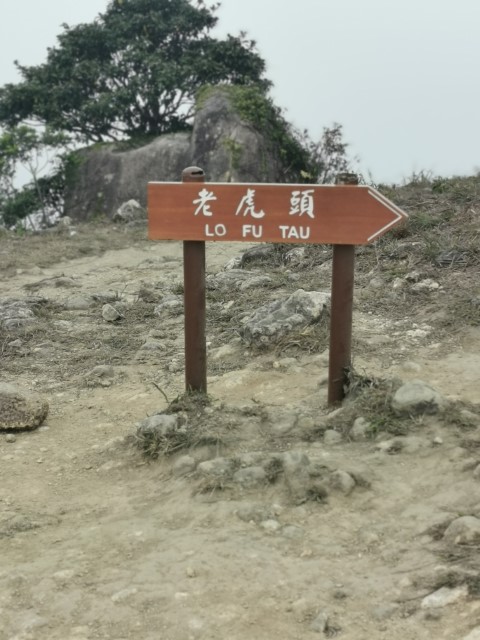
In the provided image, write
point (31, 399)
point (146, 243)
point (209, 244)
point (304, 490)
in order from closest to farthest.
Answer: point (304, 490), point (31, 399), point (209, 244), point (146, 243)

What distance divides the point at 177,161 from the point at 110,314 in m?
9.80

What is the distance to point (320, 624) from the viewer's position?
2242mm

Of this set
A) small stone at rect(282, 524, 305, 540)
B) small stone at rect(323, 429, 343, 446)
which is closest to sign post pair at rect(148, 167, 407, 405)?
small stone at rect(323, 429, 343, 446)

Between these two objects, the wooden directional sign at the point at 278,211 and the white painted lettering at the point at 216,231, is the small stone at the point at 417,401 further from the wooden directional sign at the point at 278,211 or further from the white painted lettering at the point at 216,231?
the white painted lettering at the point at 216,231

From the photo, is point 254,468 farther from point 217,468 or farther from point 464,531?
point 464,531

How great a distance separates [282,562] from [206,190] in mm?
1812

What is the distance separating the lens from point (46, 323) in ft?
20.0

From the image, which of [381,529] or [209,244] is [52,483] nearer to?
[381,529]

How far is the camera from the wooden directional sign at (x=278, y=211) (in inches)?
141

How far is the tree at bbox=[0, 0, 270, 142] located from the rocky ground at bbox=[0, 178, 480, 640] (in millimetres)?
11571

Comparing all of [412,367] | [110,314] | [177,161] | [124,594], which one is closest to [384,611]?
[124,594]

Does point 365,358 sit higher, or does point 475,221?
point 475,221

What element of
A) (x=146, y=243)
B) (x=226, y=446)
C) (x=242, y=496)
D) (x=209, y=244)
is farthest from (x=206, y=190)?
(x=146, y=243)

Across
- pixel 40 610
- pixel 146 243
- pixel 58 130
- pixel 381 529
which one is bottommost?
pixel 40 610
